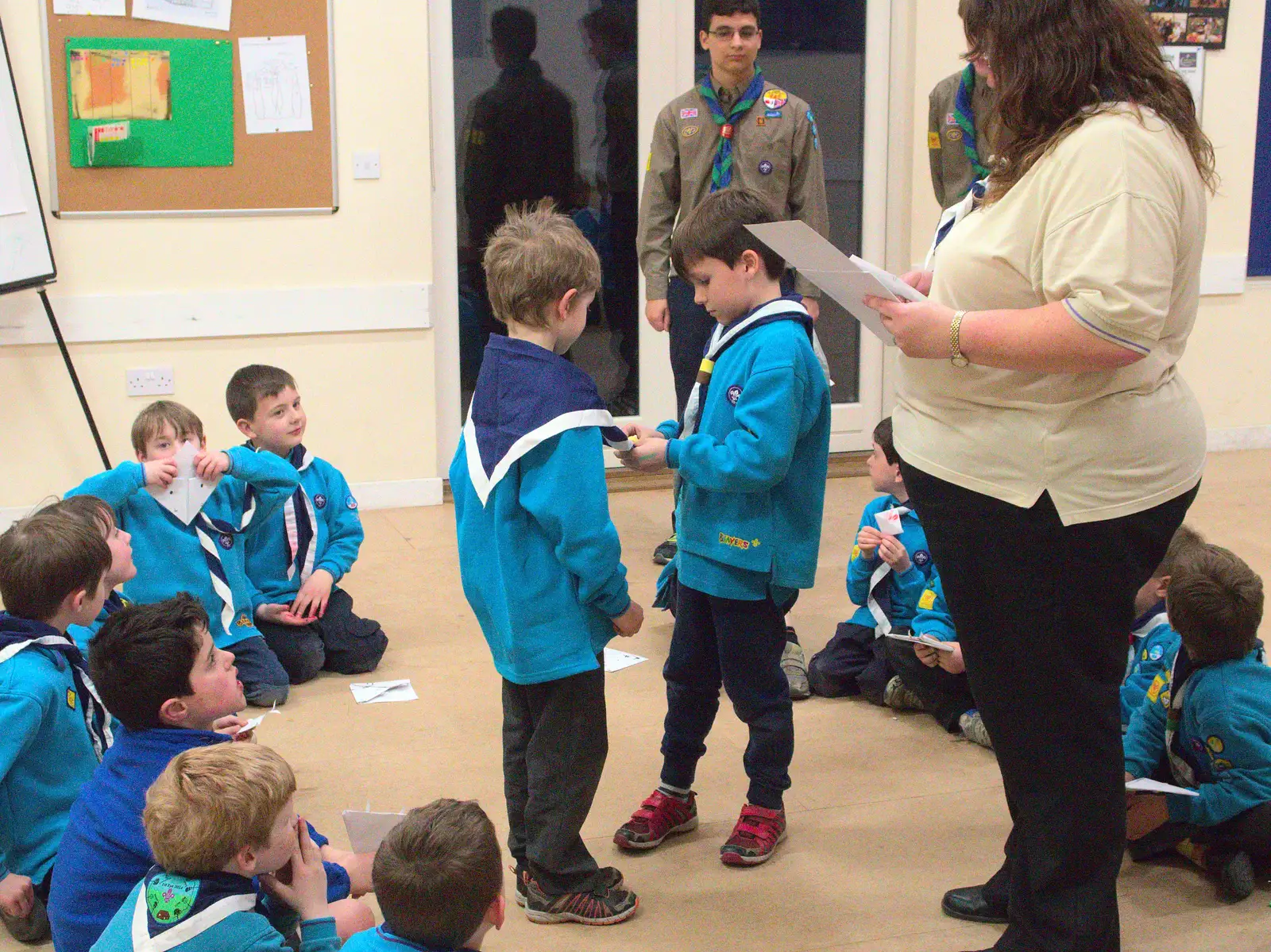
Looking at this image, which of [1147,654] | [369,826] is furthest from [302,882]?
[1147,654]

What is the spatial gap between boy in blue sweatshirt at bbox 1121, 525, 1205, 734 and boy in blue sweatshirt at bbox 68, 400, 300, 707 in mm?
1920

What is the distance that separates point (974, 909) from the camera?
2256mm

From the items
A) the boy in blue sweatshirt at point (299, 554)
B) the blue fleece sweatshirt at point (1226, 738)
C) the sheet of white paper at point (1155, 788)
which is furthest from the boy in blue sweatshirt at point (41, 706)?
the blue fleece sweatshirt at point (1226, 738)

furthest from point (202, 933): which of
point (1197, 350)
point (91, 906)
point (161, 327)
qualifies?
point (1197, 350)

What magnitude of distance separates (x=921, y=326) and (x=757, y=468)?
2.17 ft

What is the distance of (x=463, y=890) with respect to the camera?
5.11 ft

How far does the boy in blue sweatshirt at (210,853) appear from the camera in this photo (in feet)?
5.40

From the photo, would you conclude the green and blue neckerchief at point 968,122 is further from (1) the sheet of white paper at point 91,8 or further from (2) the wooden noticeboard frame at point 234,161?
(1) the sheet of white paper at point 91,8

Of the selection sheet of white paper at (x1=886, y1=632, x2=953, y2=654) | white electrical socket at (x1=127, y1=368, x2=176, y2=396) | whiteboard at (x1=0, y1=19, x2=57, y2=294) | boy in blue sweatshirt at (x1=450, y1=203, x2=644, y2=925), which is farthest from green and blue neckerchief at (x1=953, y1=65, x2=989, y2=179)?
whiteboard at (x1=0, y1=19, x2=57, y2=294)

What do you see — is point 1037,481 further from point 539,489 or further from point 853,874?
point 853,874

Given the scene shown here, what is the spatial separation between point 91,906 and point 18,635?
55cm

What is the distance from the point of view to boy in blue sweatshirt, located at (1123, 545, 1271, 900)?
2314mm

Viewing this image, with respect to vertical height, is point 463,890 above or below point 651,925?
above

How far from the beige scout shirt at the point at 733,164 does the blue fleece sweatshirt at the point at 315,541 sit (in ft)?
3.61
